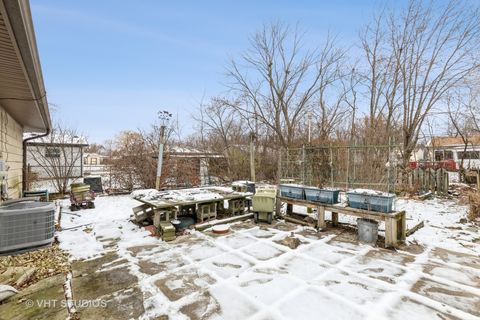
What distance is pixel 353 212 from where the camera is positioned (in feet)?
14.4

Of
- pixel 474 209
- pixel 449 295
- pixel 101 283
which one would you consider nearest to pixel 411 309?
pixel 449 295

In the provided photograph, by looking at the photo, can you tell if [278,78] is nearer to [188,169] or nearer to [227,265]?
[188,169]

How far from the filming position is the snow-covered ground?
7.57 feet

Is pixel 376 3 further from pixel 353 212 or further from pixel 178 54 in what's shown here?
pixel 353 212

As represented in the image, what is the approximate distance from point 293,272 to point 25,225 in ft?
13.5

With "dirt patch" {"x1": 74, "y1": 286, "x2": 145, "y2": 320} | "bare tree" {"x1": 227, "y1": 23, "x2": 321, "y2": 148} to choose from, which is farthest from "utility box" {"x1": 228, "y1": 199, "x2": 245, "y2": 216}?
"bare tree" {"x1": 227, "y1": 23, "x2": 321, "y2": 148}

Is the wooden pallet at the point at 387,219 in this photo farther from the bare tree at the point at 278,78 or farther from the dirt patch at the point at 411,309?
the bare tree at the point at 278,78

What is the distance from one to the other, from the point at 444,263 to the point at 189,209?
196 inches

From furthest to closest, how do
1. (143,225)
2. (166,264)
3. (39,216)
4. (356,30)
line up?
1. (356,30)
2. (143,225)
3. (39,216)
4. (166,264)

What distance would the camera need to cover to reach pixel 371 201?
422 centimetres

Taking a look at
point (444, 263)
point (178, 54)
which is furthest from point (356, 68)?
point (444, 263)

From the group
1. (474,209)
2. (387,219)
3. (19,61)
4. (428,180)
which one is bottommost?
(474,209)

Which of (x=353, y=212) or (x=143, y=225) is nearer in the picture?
(x=353, y=212)

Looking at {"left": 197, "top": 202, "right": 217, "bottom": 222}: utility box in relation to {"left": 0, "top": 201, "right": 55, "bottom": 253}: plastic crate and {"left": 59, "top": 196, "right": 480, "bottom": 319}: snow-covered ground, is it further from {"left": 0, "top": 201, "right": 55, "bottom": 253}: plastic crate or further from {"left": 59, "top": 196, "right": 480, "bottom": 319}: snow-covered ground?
{"left": 0, "top": 201, "right": 55, "bottom": 253}: plastic crate
